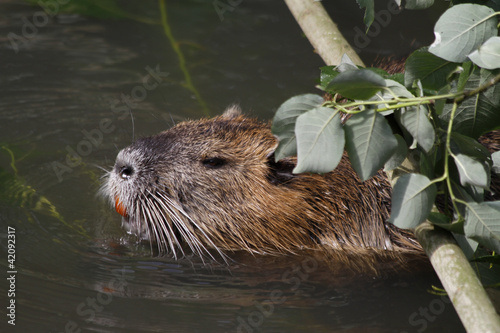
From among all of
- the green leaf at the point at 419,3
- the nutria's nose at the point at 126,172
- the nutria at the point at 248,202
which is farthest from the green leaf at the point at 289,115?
the nutria's nose at the point at 126,172

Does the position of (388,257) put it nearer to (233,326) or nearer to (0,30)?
(233,326)

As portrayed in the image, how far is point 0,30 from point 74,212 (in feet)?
8.20

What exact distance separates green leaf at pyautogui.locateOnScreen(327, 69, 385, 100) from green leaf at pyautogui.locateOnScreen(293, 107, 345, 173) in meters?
0.11

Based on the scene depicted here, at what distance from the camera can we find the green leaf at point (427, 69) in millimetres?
2162

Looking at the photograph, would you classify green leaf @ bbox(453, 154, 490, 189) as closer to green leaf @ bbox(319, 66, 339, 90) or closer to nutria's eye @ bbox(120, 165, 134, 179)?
green leaf @ bbox(319, 66, 339, 90)

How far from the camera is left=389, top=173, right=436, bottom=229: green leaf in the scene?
190 centimetres

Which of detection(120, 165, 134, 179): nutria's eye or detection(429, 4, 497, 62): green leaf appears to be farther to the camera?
detection(120, 165, 134, 179): nutria's eye

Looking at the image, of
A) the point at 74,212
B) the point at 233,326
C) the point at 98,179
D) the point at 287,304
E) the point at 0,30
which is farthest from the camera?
the point at 0,30

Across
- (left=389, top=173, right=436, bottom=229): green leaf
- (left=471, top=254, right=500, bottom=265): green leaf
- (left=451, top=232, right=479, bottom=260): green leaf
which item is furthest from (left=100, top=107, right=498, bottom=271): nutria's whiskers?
(left=389, top=173, right=436, bottom=229): green leaf

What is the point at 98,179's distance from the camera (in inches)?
157

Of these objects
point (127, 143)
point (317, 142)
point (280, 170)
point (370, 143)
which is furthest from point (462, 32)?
point (127, 143)

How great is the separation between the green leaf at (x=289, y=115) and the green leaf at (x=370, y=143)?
0.15 meters

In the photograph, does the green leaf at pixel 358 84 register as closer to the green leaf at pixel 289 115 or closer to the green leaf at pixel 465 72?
the green leaf at pixel 289 115

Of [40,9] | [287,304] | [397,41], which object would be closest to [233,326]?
[287,304]
